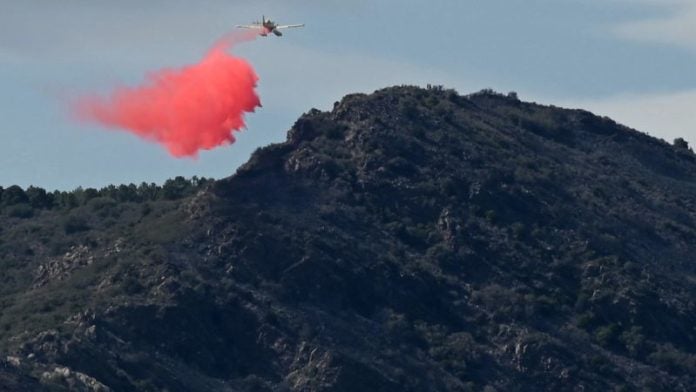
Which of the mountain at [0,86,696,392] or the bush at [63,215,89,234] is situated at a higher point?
the bush at [63,215,89,234]

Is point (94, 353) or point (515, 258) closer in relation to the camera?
point (94, 353)

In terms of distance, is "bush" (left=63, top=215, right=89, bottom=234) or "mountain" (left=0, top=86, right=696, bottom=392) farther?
"bush" (left=63, top=215, right=89, bottom=234)

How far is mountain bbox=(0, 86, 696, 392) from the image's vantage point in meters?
167

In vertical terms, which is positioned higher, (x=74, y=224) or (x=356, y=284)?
(x=74, y=224)

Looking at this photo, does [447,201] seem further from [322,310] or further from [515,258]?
[322,310]

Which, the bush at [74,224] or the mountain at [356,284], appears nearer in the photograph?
the mountain at [356,284]

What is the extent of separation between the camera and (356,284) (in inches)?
7018

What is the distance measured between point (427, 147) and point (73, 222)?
25.7 metres

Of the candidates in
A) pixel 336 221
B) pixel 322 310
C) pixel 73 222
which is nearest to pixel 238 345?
pixel 322 310

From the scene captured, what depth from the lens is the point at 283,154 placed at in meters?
194

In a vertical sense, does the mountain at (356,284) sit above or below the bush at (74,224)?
below

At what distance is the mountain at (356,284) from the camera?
547 feet

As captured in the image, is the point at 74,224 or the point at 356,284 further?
the point at 74,224

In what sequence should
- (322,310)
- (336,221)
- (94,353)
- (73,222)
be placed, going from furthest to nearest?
(73,222), (336,221), (322,310), (94,353)
